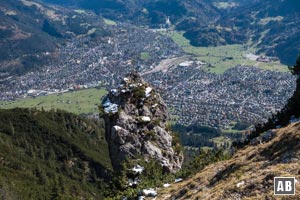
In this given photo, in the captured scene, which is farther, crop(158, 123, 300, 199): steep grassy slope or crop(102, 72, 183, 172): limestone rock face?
crop(102, 72, 183, 172): limestone rock face

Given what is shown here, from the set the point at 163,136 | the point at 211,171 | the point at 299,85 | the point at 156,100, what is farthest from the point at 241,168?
the point at 156,100

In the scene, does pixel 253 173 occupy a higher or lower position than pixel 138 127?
lower

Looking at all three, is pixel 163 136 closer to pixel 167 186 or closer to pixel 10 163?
pixel 167 186

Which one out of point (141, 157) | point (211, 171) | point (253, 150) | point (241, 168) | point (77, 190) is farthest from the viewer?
point (77, 190)

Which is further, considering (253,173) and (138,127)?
(138,127)

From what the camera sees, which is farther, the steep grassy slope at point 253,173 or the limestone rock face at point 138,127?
the limestone rock face at point 138,127
